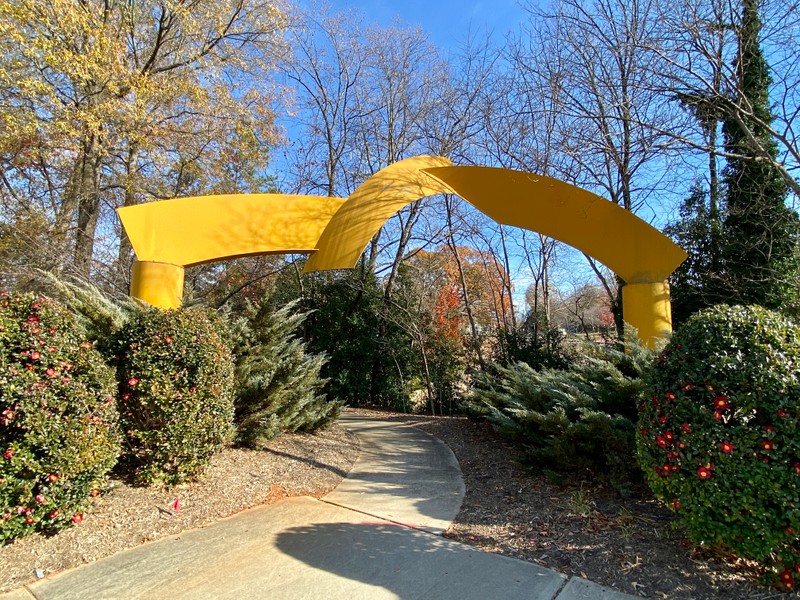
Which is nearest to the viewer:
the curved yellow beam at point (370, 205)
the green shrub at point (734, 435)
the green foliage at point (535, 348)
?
the green shrub at point (734, 435)

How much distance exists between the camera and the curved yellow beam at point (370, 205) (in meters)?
6.38

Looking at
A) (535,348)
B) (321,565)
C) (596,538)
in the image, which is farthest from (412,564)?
(535,348)

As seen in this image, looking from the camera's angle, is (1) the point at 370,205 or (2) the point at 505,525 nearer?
(2) the point at 505,525

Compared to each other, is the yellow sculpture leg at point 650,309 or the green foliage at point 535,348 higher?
the yellow sculpture leg at point 650,309

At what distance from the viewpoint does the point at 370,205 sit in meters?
6.48

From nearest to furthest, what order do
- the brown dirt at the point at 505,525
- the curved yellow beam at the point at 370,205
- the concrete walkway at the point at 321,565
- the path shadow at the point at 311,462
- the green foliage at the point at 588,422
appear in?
the concrete walkway at the point at 321,565, the brown dirt at the point at 505,525, the green foliage at the point at 588,422, the path shadow at the point at 311,462, the curved yellow beam at the point at 370,205

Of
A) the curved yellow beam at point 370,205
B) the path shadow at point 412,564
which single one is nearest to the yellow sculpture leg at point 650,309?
the curved yellow beam at point 370,205

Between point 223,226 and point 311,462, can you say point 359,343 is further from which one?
point 311,462

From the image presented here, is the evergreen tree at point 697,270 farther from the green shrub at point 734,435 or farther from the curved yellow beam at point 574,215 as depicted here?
the green shrub at point 734,435

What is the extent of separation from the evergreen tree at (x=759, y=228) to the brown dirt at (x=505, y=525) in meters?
5.95

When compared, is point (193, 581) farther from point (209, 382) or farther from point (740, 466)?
point (740, 466)

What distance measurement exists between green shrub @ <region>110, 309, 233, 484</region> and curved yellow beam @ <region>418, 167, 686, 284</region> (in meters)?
3.72

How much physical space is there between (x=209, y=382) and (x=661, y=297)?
19.1ft

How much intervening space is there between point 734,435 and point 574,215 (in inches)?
168
